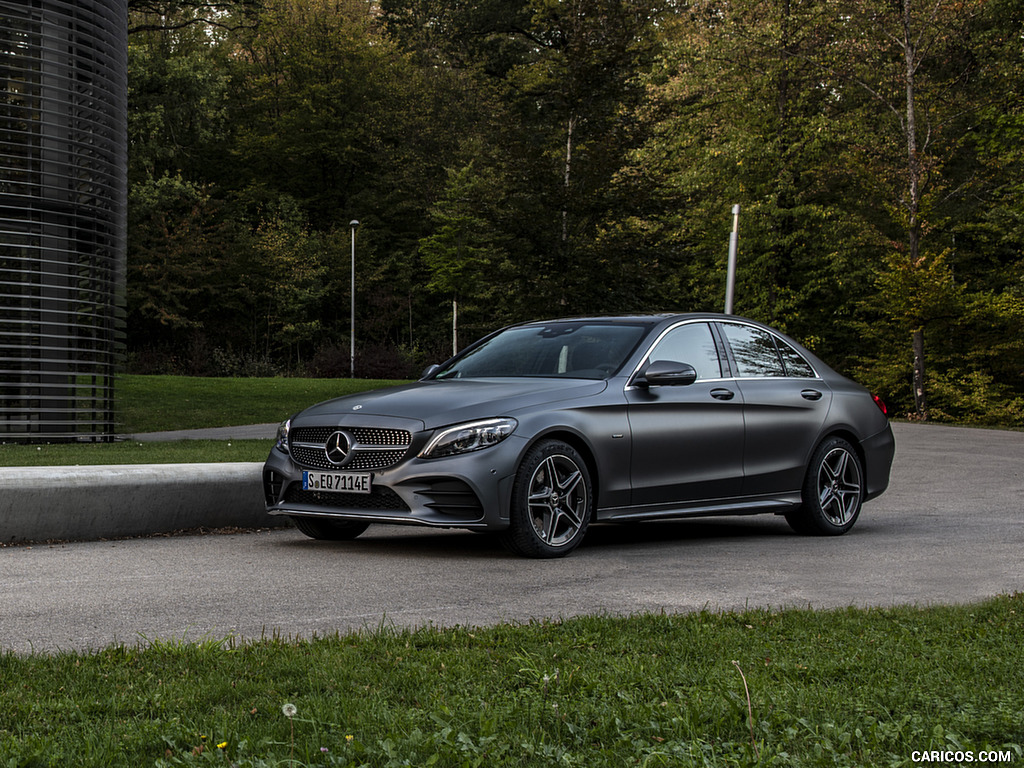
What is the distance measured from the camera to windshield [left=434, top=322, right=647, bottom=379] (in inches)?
355

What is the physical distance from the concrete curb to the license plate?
5.27ft

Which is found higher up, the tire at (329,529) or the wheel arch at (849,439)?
the wheel arch at (849,439)

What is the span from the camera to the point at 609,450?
8.47m

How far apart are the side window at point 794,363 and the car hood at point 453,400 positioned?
2.16 meters

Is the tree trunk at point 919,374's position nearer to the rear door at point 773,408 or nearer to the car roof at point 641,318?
the rear door at point 773,408

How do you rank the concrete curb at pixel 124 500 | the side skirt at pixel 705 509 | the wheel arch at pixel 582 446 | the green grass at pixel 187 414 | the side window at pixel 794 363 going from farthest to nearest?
the green grass at pixel 187 414, the side window at pixel 794 363, the concrete curb at pixel 124 500, the side skirt at pixel 705 509, the wheel arch at pixel 582 446

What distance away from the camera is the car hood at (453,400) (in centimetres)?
800

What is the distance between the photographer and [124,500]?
9.25m

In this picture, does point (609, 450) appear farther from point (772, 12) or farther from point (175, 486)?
point (772, 12)

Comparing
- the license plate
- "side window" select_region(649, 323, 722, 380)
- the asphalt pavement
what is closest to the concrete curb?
the asphalt pavement

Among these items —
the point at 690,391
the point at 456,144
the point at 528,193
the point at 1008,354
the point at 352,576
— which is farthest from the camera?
the point at 456,144

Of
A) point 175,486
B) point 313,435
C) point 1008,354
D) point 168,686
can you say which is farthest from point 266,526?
point 1008,354

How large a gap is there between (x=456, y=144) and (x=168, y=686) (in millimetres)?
59129

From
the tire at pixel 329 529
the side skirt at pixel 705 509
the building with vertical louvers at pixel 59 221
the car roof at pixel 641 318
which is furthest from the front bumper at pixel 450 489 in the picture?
the building with vertical louvers at pixel 59 221
